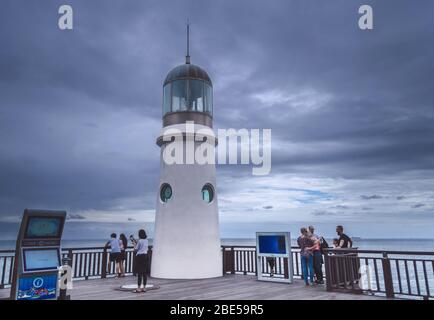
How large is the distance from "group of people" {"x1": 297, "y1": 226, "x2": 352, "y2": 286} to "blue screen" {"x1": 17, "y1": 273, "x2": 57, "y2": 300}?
7.01 m

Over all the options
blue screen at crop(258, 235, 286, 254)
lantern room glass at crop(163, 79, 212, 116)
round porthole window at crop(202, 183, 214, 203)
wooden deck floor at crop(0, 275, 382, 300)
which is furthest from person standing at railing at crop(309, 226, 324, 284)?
lantern room glass at crop(163, 79, 212, 116)

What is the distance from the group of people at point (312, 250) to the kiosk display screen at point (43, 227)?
7075mm

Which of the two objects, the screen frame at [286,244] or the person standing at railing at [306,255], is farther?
the screen frame at [286,244]

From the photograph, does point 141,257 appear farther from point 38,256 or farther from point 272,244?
point 272,244

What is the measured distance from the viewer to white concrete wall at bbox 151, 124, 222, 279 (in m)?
11.2

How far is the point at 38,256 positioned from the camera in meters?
6.18

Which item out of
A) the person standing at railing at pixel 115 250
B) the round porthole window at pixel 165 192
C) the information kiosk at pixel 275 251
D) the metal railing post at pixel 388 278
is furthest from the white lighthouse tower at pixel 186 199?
Result: the metal railing post at pixel 388 278

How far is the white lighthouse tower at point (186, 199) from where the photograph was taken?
1129 cm

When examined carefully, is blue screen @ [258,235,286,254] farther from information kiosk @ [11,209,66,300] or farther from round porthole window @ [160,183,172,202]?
information kiosk @ [11,209,66,300]

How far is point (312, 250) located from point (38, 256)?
24.5 ft

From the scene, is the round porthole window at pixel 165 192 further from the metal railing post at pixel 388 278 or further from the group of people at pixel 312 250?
the metal railing post at pixel 388 278

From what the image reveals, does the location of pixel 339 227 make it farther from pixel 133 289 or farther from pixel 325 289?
pixel 133 289
